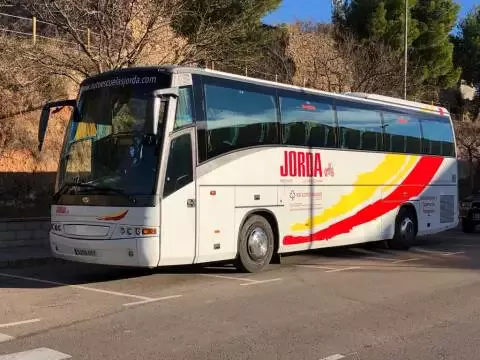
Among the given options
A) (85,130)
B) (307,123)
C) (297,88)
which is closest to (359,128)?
(307,123)

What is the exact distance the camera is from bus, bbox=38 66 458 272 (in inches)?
374

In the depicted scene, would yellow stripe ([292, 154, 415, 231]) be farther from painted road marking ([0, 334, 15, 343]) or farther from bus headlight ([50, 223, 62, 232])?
painted road marking ([0, 334, 15, 343])

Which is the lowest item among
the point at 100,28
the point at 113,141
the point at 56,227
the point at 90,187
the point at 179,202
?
the point at 56,227

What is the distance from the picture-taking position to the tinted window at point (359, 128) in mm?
13492

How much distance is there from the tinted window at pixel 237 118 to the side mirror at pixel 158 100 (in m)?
0.96

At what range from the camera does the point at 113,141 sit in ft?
32.1

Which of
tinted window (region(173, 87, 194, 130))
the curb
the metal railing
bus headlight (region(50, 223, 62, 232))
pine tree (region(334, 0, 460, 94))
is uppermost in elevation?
pine tree (region(334, 0, 460, 94))

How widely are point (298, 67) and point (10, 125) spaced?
804 inches

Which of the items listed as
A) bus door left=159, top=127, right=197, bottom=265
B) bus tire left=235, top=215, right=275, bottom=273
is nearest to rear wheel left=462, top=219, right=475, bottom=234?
bus tire left=235, top=215, right=275, bottom=273

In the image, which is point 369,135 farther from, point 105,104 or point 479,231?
point 479,231

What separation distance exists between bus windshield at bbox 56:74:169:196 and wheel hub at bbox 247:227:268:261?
8.43 ft

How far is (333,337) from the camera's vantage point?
266 inches

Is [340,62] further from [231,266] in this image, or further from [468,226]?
[231,266]

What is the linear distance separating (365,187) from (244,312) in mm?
6908
